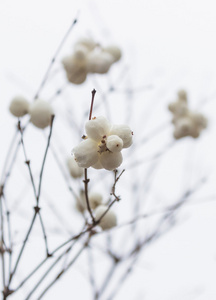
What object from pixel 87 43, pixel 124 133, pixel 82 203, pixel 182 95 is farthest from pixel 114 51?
pixel 124 133

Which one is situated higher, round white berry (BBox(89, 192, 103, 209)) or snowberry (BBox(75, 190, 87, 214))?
snowberry (BBox(75, 190, 87, 214))

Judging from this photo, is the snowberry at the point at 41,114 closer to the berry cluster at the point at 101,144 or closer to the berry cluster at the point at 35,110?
the berry cluster at the point at 35,110

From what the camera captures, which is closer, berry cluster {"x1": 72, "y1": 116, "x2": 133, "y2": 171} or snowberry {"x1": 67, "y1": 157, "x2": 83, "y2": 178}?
berry cluster {"x1": 72, "y1": 116, "x2": 133, "y2": 171}

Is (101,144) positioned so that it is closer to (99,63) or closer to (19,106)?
(19,106)

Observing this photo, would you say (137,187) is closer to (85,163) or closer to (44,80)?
(44,80)

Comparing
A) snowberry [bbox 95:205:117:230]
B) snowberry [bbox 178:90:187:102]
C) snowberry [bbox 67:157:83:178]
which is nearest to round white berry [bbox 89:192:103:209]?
snowberry [bbox 95:205:117:230]

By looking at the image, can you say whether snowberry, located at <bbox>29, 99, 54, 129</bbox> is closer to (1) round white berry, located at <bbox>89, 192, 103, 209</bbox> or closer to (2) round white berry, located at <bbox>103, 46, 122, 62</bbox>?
(1) round white berry, located at <bbox>89, 192, 103, 209</bbox>
